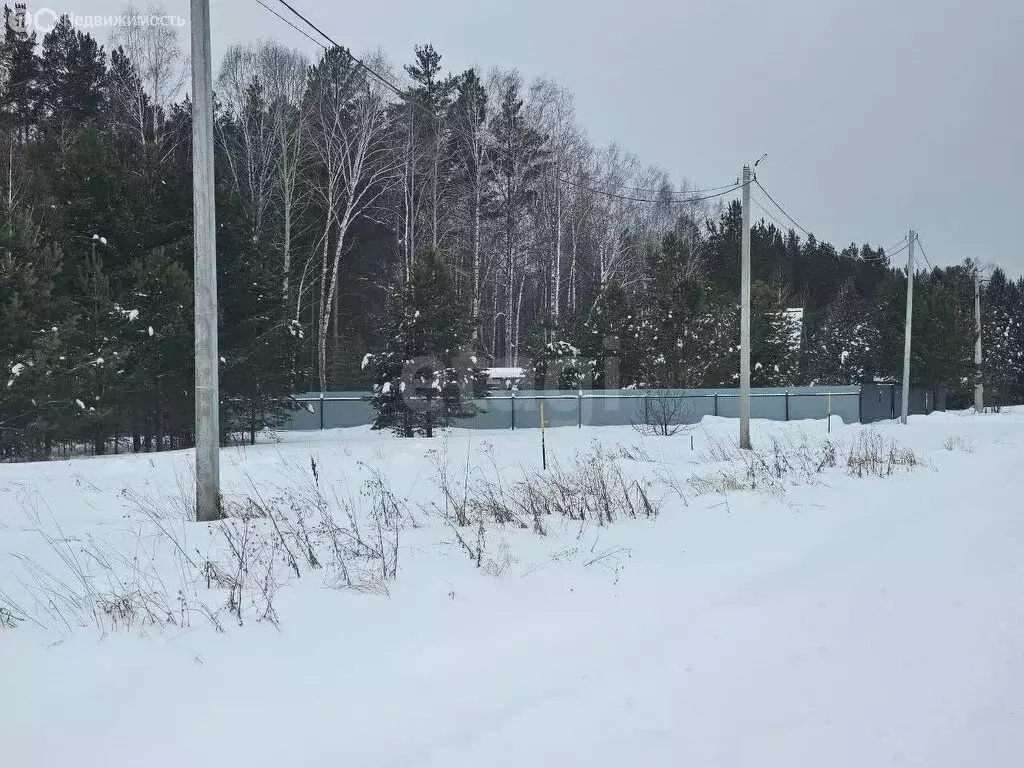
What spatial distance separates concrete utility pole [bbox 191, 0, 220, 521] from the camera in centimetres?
723

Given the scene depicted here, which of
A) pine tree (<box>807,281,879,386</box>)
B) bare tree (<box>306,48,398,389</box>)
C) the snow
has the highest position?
bare tree (<box>306,48,398,389</box>)

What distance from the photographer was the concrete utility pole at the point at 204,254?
7234 mm

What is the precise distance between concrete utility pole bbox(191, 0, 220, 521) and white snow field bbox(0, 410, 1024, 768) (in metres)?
0.78

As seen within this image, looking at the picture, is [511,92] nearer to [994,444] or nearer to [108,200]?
[108,200]

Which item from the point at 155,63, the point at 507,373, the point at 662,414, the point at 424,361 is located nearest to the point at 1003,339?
the point at 507,373

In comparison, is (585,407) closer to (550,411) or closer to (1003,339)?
(550,411)

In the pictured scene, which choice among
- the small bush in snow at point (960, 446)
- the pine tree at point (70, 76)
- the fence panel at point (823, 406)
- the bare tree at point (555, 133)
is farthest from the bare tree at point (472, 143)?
the small bush in snow at point (960, 446)

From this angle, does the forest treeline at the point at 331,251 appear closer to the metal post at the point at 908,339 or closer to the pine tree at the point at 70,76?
the pine tree at the point at 70,76

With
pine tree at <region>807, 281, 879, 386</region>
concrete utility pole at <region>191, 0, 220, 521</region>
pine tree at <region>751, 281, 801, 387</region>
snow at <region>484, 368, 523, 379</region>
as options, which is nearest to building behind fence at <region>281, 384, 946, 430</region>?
snow at <region>484, 368, 523, 379</region>

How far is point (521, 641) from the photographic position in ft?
12.6

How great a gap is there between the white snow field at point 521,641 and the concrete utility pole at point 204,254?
78 cm

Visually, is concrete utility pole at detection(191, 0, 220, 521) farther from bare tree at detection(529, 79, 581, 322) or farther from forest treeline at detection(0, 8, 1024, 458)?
bare tree at detection(529, 79, 581, 322)

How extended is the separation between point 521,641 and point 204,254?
5.39m

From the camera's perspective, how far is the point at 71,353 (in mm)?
14602
